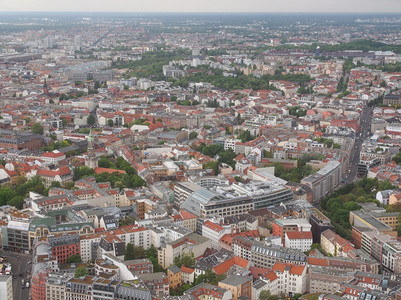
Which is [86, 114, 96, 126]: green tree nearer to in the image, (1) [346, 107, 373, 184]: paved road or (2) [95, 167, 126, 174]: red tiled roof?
Result: (2) [95, 167, 126, 174]: red tiled roof

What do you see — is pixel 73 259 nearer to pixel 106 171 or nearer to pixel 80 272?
pixel 80 272

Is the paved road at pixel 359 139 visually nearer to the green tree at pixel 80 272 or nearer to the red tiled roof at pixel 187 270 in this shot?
the red tiled roof at pixel 187 270

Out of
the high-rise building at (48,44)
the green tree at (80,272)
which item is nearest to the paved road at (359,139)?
the green tree at (80,272)

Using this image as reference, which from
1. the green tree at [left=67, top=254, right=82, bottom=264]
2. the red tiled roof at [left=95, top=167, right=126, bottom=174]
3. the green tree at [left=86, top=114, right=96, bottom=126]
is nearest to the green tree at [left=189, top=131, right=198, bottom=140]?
the green tree at [left=86, top=114, right=96, bottom=126]

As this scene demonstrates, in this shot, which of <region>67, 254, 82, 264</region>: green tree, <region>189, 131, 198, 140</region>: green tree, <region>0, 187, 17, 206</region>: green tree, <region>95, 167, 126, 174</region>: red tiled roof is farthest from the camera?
<region>189, 131, 198, 140</region>: green tree

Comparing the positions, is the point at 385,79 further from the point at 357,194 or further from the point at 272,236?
the point at 272,236
